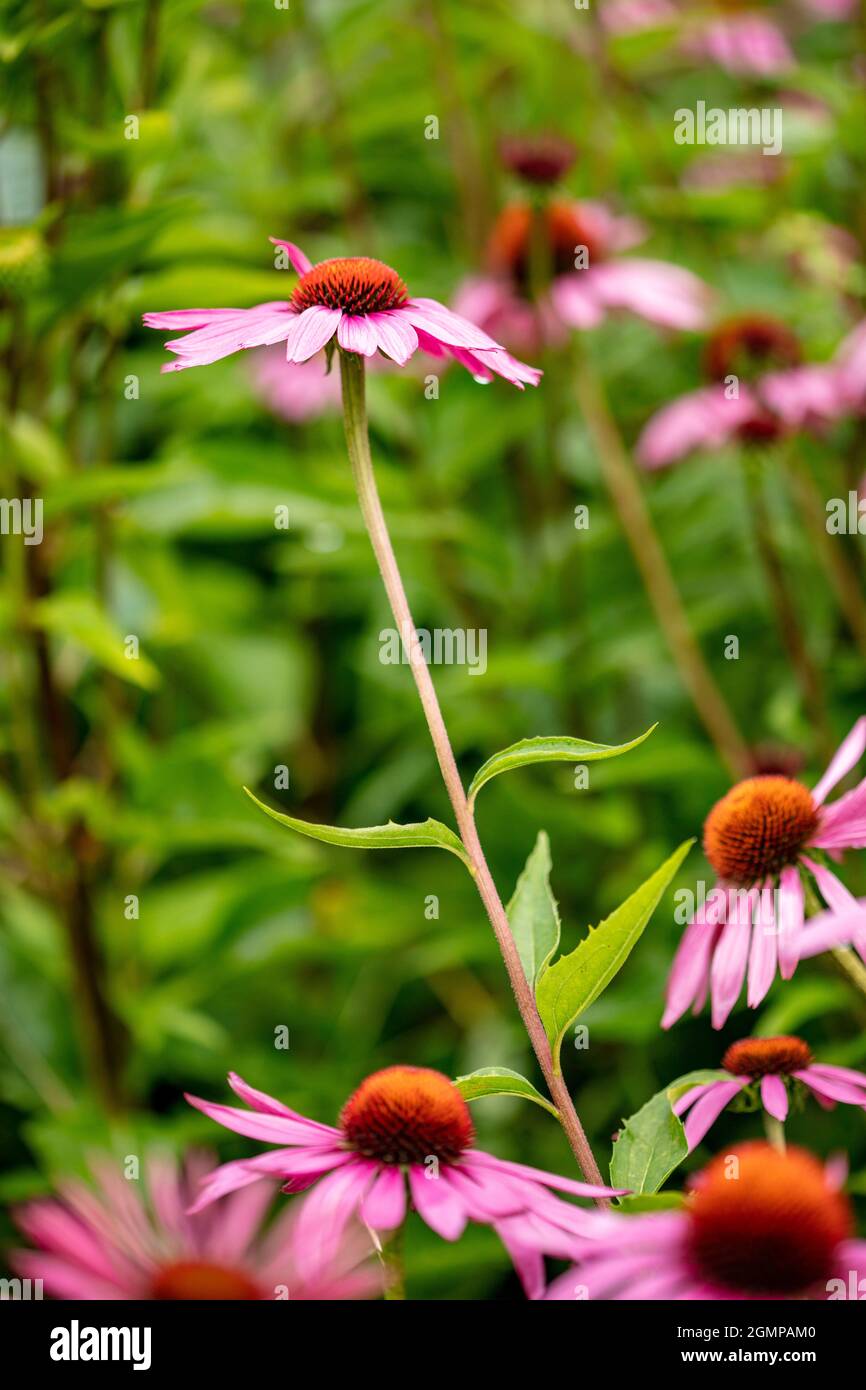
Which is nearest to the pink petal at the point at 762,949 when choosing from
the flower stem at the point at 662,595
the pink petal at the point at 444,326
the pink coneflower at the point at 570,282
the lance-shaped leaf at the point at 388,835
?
the lance-shaped leaf at the point at 388,835

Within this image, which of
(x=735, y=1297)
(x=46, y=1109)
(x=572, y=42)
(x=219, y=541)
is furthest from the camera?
(x=219, y=541)

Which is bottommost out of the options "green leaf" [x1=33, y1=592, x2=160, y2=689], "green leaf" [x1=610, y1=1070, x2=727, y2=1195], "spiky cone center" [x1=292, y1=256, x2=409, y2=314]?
"green leaf" [x1=610, y1=1070, x2=727, y2=1195]

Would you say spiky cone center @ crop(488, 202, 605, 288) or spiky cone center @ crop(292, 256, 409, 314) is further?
spiky cone center @ crop(488, 202, 605, 288)

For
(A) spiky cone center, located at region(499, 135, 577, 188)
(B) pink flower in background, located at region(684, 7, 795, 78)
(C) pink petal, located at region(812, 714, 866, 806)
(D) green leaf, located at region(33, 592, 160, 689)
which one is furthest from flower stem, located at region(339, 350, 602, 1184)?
(B) pink flower in background, located at region(684, 7, 795, 78)

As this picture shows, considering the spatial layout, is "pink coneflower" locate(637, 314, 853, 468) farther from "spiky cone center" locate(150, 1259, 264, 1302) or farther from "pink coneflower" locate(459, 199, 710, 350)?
"spiky cone center" locate(150, 1259, 264, 1302)

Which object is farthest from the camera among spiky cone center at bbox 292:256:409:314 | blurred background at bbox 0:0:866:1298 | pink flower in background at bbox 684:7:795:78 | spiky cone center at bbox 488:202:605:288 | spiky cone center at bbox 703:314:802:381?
pink flower in background at bbox 684:7:795:78

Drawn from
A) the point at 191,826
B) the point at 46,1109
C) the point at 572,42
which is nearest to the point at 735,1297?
the point at 191,826

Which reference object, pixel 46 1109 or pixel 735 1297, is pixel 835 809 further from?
pixel 46 1109
